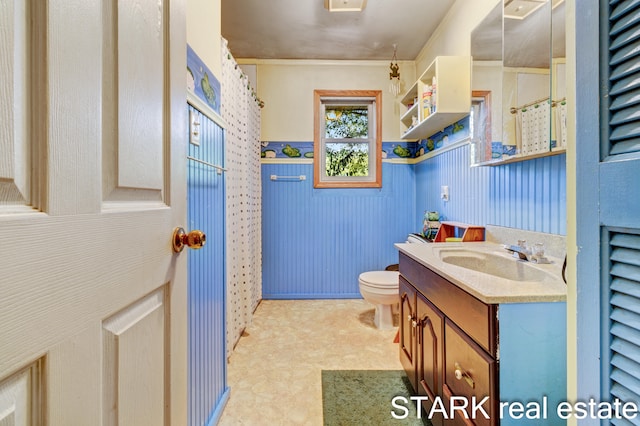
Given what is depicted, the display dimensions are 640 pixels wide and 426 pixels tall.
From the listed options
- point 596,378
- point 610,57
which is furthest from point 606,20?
point 596,378

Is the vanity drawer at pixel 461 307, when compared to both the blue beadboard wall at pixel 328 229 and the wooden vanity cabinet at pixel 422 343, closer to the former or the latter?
the wooden vanity cabinet at pixel 422 343

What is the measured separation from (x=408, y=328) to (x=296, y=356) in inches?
32.5

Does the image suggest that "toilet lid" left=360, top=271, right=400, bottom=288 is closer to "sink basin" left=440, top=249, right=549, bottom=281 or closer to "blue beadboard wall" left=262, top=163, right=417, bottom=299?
"blue beadboard wall" left=262, top=163, right=417, bottom=299

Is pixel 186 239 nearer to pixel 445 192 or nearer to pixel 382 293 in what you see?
pixel 382 293

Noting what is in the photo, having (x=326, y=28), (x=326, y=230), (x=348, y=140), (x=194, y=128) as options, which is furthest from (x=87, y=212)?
(x=348, y=140)

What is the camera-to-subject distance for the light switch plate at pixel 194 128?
113 cm

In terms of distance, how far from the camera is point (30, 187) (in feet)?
1.22

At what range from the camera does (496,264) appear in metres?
1.48

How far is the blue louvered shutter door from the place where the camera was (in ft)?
1.57

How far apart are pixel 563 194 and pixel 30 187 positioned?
1658mm

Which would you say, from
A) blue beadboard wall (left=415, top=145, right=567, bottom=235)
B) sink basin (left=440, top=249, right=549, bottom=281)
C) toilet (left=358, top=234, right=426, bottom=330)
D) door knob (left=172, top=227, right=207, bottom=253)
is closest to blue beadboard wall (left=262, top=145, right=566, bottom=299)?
blue beadboard wall (left=415, top=145, right=567, bottom=235)

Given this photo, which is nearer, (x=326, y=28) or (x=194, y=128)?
(x=194, y=128)

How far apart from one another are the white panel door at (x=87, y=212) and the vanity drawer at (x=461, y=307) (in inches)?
34.3

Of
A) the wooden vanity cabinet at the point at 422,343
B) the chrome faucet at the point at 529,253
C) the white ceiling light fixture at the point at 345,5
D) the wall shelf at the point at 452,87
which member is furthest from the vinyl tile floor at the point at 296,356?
the white ceiling light fixture at the point at 345,5
